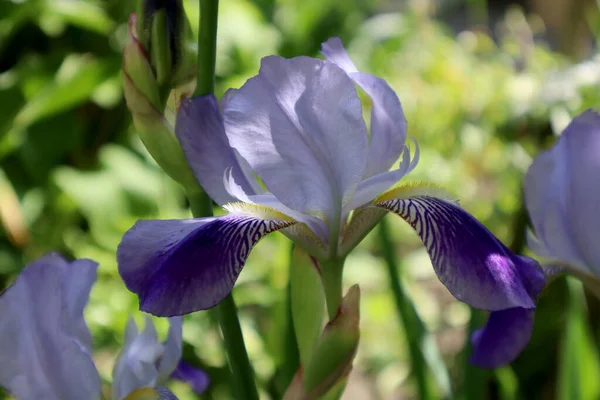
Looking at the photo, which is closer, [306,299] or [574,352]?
[306,299]

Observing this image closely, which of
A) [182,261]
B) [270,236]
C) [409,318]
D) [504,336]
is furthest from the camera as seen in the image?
[270,236]

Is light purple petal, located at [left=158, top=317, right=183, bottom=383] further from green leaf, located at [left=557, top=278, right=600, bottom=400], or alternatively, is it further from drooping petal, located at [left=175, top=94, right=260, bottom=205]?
green leaf, located at [left=557, top=278, right=600, bottom=400]

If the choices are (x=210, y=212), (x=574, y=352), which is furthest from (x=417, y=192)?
(x=574, y=352)

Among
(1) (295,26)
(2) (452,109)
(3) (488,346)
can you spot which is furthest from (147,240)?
(2) (452,109)

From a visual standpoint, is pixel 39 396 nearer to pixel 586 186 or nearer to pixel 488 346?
pixel 488 346

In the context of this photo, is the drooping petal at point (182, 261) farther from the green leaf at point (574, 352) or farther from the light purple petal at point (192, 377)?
the green leaf at point (574, 352)

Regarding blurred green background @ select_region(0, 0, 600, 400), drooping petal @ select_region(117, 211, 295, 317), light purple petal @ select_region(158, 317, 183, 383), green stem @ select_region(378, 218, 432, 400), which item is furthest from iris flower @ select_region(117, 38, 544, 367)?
blurred green background @ select_region(0, 0, 600, 400)

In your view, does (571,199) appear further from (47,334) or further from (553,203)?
(47,334)

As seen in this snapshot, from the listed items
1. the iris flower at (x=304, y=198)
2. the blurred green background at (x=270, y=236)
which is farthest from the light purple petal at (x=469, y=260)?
the blurred green background at (x=270, y=236)
